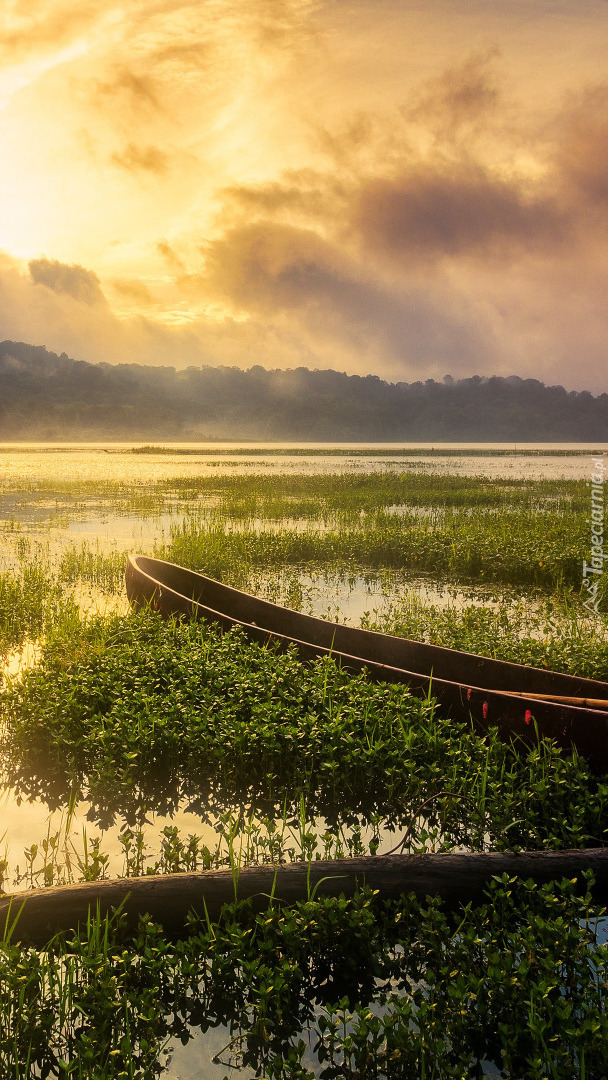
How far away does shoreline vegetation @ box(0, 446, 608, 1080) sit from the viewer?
2.98 m

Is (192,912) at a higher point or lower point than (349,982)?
higher

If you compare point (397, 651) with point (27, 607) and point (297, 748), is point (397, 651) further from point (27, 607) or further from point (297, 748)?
point (27, 607)

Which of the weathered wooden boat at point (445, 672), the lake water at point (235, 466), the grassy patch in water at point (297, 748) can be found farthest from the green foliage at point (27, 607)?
the lake water at point (235, 466)

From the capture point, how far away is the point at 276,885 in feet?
12.1

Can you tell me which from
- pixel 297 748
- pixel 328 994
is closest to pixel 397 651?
pixel 297 748

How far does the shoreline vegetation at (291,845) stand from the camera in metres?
2.98

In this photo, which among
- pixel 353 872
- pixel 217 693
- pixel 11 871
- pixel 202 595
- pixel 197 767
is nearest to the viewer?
pixel 353 872

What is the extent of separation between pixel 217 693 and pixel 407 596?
A: 573cm

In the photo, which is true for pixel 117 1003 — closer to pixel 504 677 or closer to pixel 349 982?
pixel 349 982

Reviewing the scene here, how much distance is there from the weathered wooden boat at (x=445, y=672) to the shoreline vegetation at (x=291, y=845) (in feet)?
0.81

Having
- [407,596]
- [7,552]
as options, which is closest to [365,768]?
[407,596]

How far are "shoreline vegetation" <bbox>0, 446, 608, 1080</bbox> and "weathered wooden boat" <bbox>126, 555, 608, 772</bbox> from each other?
246mm

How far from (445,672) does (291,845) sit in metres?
3.17

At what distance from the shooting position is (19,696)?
6785 mm
